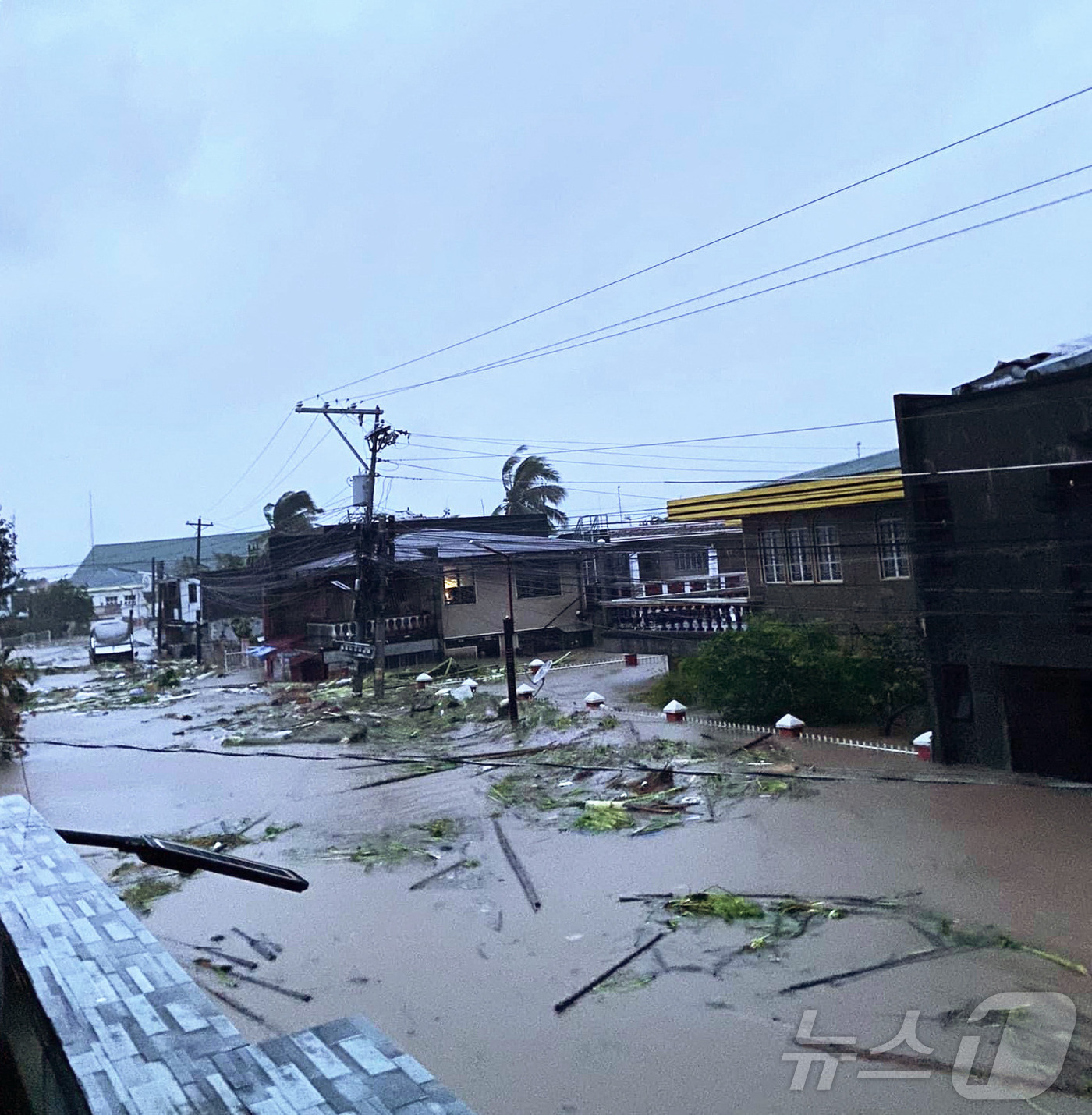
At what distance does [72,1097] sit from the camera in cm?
455

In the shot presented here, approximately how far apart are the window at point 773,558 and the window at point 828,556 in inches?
38.7

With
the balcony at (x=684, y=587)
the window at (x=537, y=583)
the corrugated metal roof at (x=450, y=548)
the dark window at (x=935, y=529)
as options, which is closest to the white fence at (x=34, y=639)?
the corrugated metal roof at (x=450, y=548)

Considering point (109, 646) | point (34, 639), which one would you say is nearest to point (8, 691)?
point (109, 646)

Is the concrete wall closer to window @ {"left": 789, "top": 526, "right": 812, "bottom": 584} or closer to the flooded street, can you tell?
window @ {"left": 789, "top": 526, "right": 812, "bottom": 584}

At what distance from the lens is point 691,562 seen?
4144cm

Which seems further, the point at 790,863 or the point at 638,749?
the point at 638,749

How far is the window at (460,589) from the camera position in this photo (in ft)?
125

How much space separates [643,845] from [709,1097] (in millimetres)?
6310

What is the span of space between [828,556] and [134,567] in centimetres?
8829

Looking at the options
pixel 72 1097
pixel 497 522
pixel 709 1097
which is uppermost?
pixel 497 522

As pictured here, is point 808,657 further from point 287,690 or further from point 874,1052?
point 287,690

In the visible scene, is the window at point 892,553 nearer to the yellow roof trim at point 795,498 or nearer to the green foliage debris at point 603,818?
the yellow roof trim at point 795,498

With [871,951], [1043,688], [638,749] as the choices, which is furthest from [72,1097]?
[638,749]

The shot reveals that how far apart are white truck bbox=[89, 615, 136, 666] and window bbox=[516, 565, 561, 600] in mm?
25400
